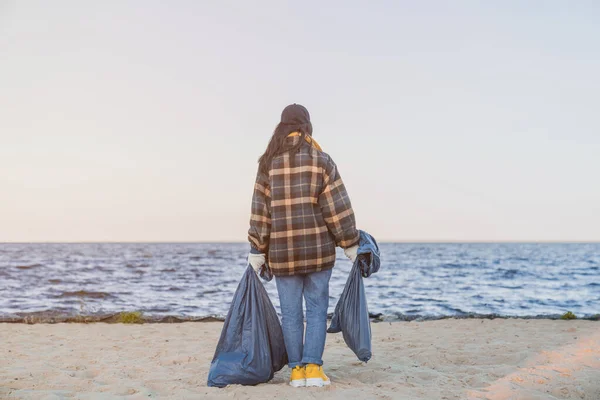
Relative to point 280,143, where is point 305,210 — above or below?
below

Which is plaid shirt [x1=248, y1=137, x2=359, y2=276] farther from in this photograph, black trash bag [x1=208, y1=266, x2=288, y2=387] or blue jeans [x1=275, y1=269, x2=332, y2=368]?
black trash bag [x1=208, y1=266, x2=288, y2=387]

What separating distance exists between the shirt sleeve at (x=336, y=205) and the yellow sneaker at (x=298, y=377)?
3.27 feet

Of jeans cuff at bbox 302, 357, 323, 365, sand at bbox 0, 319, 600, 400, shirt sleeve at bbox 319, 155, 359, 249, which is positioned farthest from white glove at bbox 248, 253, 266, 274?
sand at bbox 0, 319, 600, 400

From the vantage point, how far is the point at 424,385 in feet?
12.9

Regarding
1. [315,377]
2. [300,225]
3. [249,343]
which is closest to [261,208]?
[300,225]

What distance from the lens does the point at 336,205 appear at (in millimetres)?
3809

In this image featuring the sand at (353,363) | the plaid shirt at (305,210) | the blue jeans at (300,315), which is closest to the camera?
the sand at (353,363)

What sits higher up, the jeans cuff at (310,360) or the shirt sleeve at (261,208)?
the shirt sleeve at (261,208)

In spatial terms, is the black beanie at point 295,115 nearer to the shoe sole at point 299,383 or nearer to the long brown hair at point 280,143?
the long brown hair at point 280,143

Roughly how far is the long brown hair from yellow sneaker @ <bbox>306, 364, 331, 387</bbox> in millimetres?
1438

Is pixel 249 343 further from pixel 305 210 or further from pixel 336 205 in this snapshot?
pixel 336 205

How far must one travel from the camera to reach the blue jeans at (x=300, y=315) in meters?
3.90

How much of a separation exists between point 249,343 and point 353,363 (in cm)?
122

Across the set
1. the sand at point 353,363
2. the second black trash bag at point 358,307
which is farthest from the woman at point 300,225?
the sand at point 353,363
